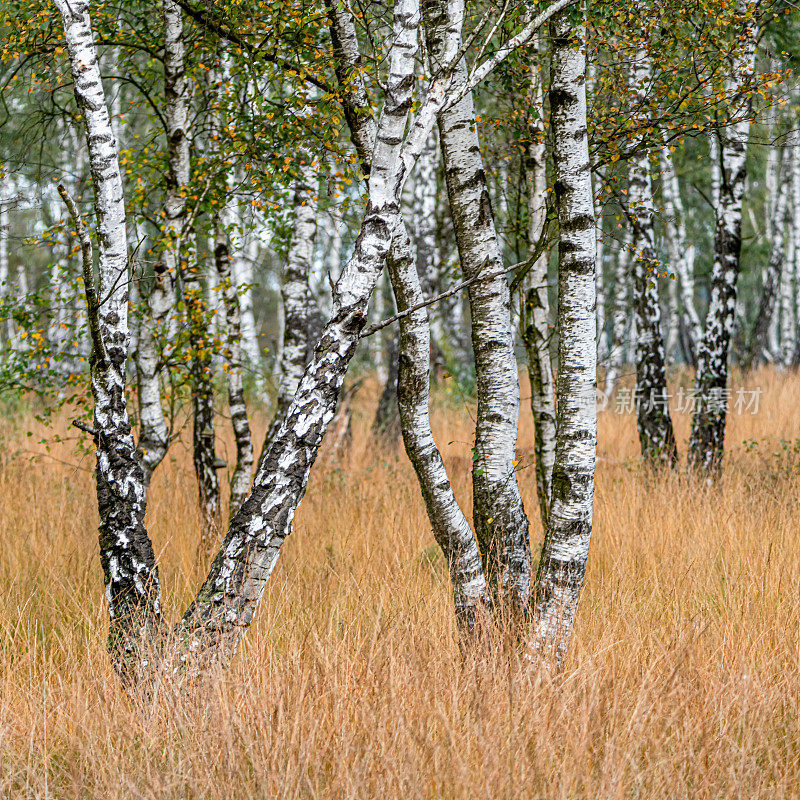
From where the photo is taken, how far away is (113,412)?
9.78 feet

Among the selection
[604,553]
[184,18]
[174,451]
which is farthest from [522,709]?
[174,451]

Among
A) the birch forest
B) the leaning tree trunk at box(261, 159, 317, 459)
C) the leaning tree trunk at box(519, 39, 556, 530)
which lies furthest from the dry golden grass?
the leaning tree trunk at box(261, 159, 317, 459)

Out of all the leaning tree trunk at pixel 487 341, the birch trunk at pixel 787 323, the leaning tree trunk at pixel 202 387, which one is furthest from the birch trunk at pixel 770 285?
the leaning tree trunk at pixel 487 341

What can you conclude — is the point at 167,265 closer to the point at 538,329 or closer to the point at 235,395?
the point at 235,395

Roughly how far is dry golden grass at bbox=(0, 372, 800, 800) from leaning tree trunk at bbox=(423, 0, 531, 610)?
442mm

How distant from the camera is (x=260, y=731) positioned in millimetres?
2408

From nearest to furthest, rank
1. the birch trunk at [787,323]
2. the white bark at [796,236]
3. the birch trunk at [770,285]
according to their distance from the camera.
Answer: the white bark at [796,236]
the birch trunk at [770,285]
the birch trunk at [787,323]

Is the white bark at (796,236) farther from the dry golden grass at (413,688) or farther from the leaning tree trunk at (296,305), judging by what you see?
the dry golden grass at (413,688)

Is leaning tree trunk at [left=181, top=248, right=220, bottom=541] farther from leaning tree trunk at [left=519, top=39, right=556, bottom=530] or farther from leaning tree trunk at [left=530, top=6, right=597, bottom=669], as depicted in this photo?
leaning tree trunk at [left=530, top=6, right=597, bottom=669]

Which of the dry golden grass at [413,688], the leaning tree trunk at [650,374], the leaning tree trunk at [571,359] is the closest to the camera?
the dry golden grass at [413,688]

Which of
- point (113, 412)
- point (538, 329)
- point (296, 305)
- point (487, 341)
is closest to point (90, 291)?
point (113, 412)

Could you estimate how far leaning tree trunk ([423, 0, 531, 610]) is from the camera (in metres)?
3.21

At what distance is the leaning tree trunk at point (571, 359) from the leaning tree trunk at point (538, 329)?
3.90ft

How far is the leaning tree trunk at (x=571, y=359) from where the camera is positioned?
3.14 m
